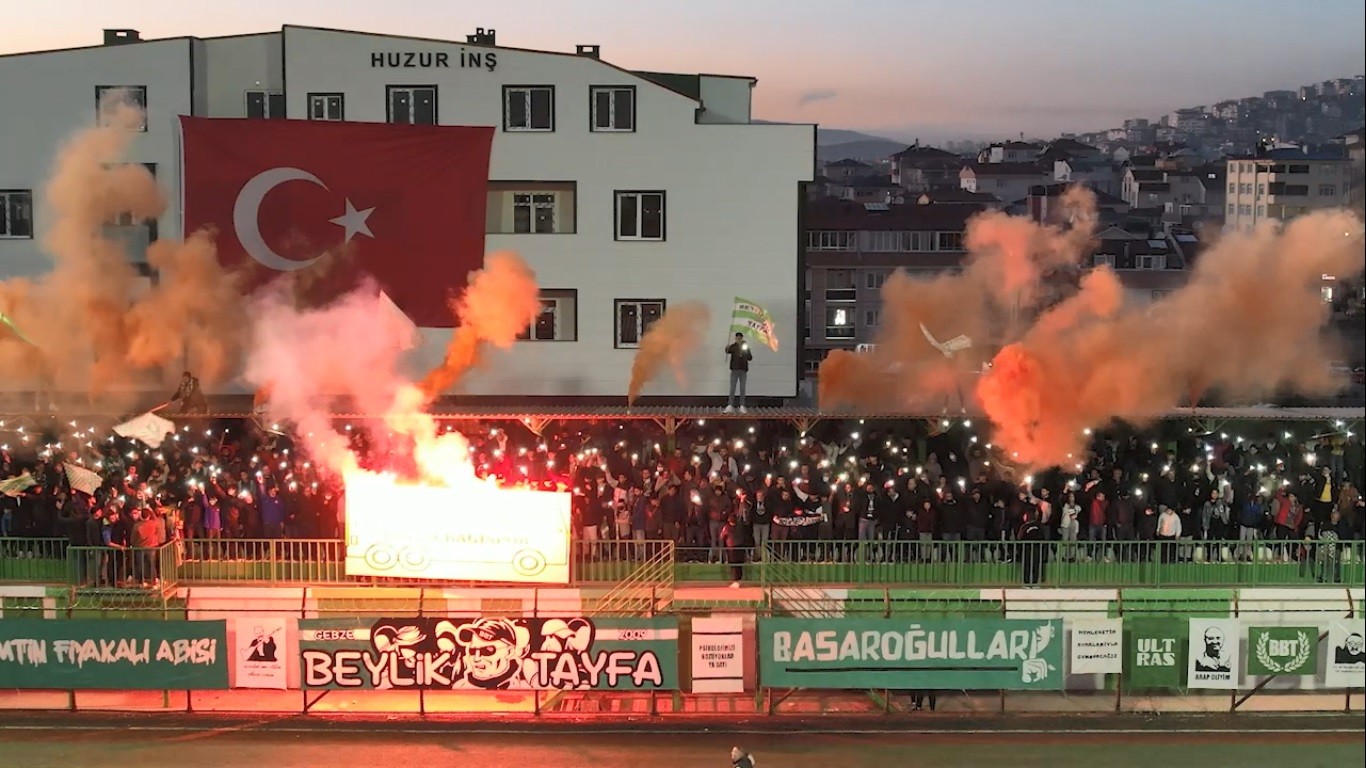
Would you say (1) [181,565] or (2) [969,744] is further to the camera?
(1) [181,565]

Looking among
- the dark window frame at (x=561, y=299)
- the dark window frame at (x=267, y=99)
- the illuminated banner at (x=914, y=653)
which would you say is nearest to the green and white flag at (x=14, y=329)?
the dark window frame at (x=267, y=99)

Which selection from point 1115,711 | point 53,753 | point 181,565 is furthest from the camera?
point 181,565

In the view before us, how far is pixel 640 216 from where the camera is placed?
86.7 feet

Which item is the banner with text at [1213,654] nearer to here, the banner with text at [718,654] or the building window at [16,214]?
the banner with text at [718,654]

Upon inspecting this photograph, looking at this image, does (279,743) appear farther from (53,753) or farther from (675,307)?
(675,307)

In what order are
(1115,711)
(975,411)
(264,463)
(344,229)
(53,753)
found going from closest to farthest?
(53,753) < (1115,711) < (264,463) < (975,411) < (344,229)

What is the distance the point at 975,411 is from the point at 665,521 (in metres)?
6.65

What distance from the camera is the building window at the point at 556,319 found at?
2642 centimetres

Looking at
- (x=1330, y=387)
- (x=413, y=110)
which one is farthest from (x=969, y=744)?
(x=413, y=110)

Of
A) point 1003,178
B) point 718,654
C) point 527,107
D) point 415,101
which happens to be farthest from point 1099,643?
point 1003,178

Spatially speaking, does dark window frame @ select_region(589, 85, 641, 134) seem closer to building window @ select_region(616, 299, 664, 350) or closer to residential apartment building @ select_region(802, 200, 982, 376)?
building window @ select_region(616, 299, 664, 350)

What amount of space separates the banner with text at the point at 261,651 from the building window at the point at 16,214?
13524 millimetres

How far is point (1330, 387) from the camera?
26797 millimetres

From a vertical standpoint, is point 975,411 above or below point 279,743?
above
